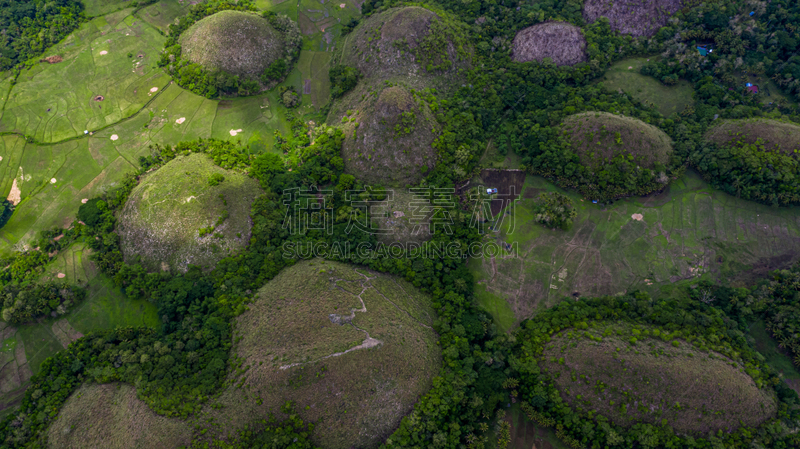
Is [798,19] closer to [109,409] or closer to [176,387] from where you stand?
[176,387]

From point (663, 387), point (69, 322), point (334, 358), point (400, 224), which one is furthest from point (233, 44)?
point (663, 387)

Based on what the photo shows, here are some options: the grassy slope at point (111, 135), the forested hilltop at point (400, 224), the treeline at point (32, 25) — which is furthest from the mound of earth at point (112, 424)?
the treeline at point (32, 25)

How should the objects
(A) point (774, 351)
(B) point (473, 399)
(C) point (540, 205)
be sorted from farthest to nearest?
(C) point (540, 205), (A) point (774, 351), (B) point (473, 399)

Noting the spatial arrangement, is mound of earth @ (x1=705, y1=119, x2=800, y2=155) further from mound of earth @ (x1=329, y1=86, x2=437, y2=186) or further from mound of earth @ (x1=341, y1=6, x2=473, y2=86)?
mound of earth @ (x1=329, y1=86, x2=437, y2=186)

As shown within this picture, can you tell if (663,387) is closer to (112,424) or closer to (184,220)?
(112,424)

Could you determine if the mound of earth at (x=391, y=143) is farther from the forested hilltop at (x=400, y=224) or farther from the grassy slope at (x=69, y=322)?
the grassy slope at (x=69, y=322)

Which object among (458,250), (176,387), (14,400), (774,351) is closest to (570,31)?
(458,250)

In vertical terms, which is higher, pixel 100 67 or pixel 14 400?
pixel 100 67
